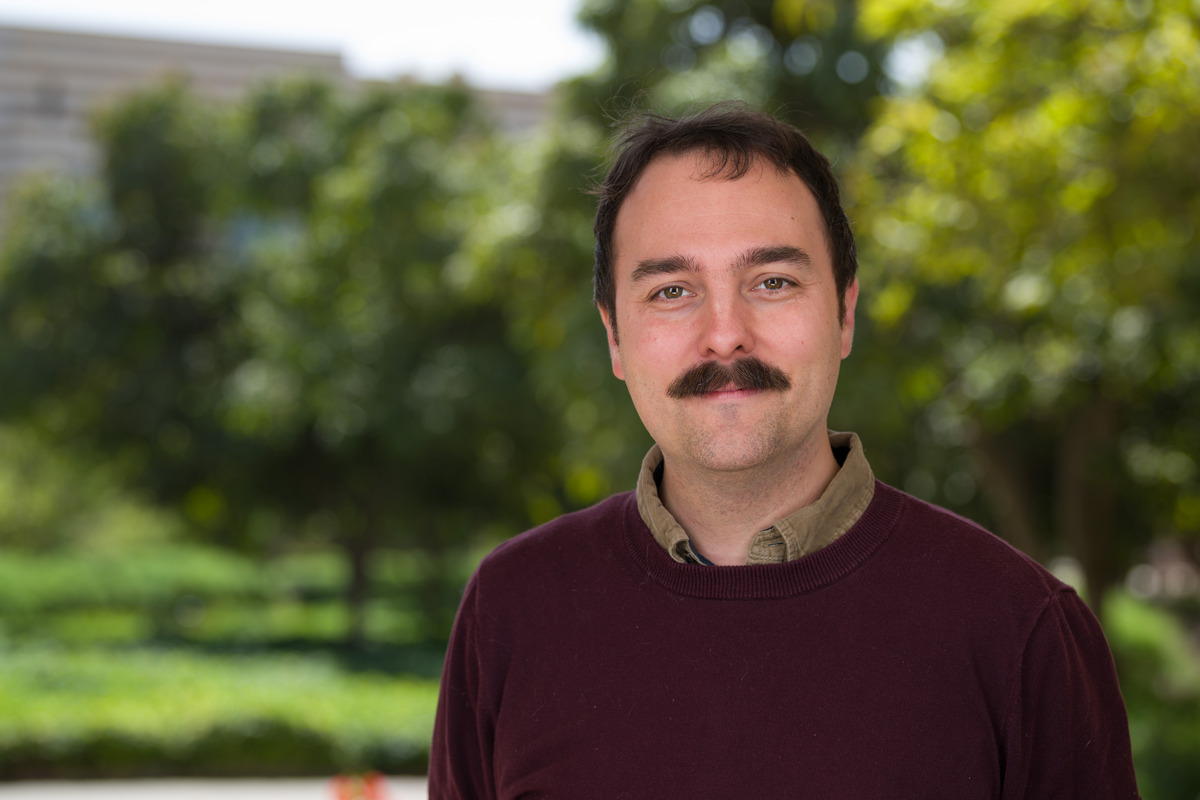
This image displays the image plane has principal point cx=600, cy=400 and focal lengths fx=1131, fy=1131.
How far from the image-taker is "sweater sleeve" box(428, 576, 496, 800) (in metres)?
1.66

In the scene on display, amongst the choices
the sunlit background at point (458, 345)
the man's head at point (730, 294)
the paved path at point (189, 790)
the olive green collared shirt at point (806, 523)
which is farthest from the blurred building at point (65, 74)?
the olive green collared shirt at point (806, 523)

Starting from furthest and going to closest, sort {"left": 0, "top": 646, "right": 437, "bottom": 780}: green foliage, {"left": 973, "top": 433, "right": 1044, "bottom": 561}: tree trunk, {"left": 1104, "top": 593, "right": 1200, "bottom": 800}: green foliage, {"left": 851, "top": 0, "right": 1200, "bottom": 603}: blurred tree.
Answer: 1. {"left": 0, "top": 646, "right": 437, "bottom": 780}: green foliage
2. {"left": 973, "top": 433, "right": 1044, "bottom": 561}: tree trunk
3. {"left": 1104, "top": 593, "right": 1200, "bottom": 800}: green foliage
4. {"left": 851, "top": 0, "right": 1200, "bottom": 603}: blurred tree

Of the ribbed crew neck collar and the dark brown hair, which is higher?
the dark brown hair

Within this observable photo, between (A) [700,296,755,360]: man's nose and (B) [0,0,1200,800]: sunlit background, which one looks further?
(B) [0,0,1200,800]: sunlit background

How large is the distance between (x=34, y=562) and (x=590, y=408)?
16.3m

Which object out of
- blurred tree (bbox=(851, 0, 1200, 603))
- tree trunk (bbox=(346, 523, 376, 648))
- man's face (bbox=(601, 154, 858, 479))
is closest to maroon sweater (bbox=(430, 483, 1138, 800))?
man's face (bbox=(601, 154, 858, 479))

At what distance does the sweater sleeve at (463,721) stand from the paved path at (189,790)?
25.2 feet

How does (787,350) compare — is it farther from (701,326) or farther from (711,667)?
(711,667)

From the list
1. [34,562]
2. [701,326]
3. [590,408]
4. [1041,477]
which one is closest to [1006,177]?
[590,408]

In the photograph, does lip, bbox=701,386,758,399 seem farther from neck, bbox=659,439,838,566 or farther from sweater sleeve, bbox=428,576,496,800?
sweater sleeve, bbox=428,576,496,800

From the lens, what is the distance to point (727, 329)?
4.88 feet

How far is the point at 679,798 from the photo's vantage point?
1402 millimetres

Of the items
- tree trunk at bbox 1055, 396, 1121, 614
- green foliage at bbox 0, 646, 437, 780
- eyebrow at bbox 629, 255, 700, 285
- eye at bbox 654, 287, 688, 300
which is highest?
eyebrow at bbox 629, 255, 700, 285

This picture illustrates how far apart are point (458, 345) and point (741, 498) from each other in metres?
11.7
